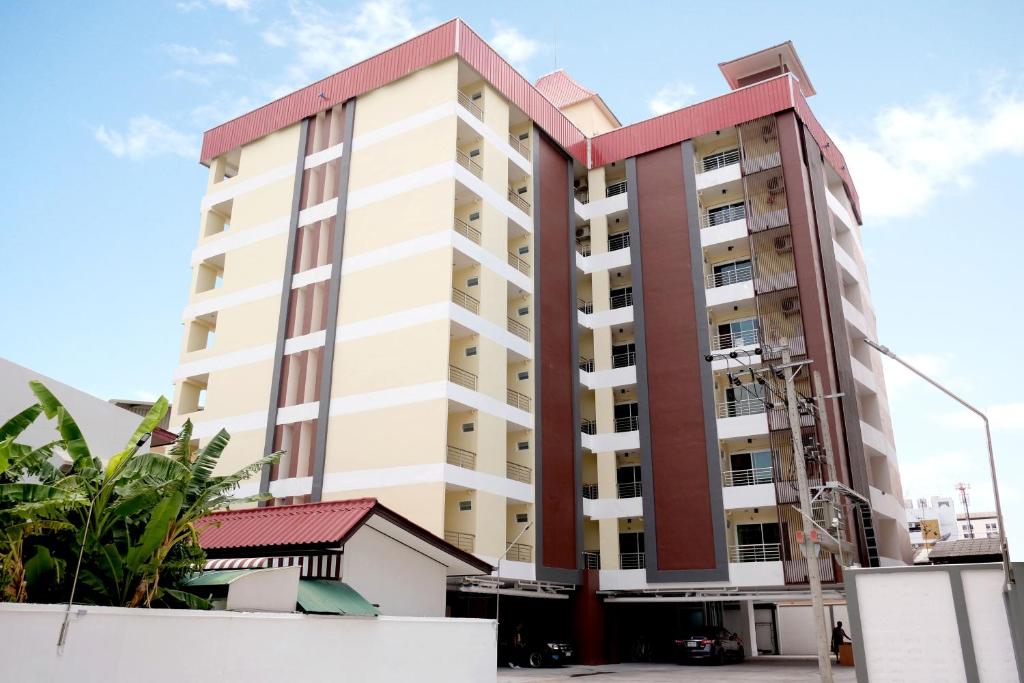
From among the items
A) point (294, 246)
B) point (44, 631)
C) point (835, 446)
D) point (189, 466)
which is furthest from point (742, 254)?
point (44, 631)

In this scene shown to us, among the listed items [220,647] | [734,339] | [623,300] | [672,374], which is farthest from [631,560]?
[220,647]

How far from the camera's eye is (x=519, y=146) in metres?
44.1

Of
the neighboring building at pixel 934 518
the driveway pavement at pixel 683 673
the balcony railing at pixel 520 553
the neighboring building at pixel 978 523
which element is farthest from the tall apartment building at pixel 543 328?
the neighboring building at pixel 978 523

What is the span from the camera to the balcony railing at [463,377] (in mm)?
35812

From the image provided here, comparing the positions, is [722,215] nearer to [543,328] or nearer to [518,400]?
[543,328]

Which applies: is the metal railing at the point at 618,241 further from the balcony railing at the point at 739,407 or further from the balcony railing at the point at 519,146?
the balcony railing at the point at 739,407

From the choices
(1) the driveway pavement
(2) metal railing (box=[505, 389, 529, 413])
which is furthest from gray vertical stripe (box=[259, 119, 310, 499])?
(1) the driveway pavement

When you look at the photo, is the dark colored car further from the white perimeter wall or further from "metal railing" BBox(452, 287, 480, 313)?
the white perimeter wall

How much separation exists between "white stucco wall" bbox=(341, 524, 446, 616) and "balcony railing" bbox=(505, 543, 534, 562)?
10364 mm

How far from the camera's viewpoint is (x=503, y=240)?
4022cm

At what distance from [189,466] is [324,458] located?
65.3 feet

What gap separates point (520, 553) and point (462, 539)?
141 inches

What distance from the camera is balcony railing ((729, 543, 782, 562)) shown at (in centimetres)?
3841

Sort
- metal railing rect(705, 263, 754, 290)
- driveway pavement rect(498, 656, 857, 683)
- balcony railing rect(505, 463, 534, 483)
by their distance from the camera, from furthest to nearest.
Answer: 1. metal railing rect(705, 263, 754, 290)
2. balcony railing rect(505, 463, 534, 483)
3. driveway pavement rect(498, 656, 857, 683)
